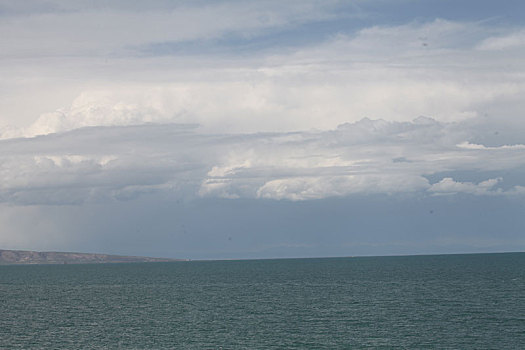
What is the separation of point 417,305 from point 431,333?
3430cm

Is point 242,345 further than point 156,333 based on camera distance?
No

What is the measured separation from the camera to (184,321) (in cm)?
10775

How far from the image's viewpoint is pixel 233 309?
411ft

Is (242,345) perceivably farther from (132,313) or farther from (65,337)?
(132,313)

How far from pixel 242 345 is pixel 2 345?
35.8m

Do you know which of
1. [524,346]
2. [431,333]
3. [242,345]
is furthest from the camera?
[431,333]

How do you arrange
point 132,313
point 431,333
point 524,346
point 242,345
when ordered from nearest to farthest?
point 524,346
point 242,345
point 431,333
point 132,313

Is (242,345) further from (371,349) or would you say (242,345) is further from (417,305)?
(417,305)

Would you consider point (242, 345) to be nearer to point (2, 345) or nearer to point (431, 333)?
point (431, 333)

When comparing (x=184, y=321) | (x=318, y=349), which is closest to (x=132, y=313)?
(x=184, y=321)

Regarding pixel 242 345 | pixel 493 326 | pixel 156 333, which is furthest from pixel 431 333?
pixel 156 333

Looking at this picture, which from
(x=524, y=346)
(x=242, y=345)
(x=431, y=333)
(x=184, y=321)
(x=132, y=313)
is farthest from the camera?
(x=132, y=313)

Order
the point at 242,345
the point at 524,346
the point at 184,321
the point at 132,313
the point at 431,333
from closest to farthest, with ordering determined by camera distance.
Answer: the point at 524,346 < the point at 242,345 < the point at 431,333 < the point at 184,321 < the point at 132,313

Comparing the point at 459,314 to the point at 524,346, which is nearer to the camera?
the point at 524,346
